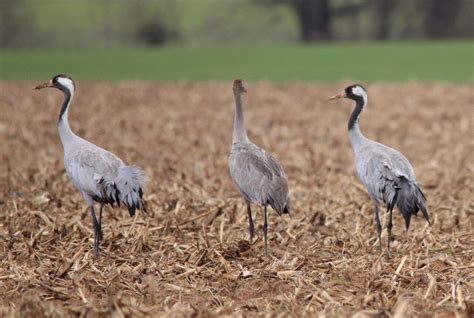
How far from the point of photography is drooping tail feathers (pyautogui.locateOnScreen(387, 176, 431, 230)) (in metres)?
8.25

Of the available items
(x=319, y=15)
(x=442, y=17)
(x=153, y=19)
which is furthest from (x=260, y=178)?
(x=442, y=17)

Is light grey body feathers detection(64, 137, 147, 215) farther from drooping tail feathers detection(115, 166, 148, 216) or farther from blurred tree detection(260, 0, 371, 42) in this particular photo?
blurred tree detection(260, 0, 371, 42)

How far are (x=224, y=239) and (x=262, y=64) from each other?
95.4 feet

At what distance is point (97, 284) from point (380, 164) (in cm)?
278

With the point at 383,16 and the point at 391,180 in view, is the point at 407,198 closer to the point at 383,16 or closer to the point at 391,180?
the point at 391,180

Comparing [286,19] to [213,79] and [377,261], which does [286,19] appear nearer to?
[213,79]

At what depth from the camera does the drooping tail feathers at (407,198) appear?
8.25m

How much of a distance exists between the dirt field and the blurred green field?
49.3 feet

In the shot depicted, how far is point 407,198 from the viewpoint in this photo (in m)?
8.27

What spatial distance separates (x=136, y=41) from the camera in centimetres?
5547

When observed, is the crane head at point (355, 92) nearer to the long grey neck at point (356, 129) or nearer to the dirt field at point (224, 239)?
Answer: the long grey neck at point (356, 129)

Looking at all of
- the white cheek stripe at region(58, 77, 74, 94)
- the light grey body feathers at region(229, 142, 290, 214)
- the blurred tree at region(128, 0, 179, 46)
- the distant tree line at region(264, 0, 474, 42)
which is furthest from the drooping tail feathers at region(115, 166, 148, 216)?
the distant tree line at region(264, 0, 474, 42)

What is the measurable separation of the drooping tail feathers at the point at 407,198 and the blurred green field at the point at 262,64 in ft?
70.8

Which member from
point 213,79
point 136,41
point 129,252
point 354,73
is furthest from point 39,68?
point 129,252
